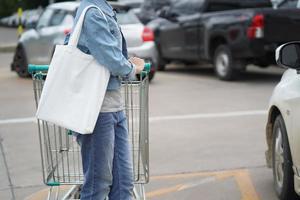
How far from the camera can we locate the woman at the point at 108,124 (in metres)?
3.37

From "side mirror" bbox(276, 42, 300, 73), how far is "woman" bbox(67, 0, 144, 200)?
1228 mm

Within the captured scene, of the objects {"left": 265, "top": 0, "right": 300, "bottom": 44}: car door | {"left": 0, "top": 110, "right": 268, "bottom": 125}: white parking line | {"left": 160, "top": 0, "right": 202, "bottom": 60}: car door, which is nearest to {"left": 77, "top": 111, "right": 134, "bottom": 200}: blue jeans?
{"left": 0, "top": 110, "right": 268, "bottom": 125}: white parking line

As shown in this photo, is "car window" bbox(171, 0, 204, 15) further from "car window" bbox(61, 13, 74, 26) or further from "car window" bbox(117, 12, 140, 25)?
"car window" bbox(61, 13, 74, 26)

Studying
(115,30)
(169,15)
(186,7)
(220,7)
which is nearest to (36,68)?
(115,30)

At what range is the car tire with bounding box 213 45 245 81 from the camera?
1212 centimetres

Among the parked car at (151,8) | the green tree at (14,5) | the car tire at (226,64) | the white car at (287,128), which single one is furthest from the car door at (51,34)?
the green tree at (14,5)

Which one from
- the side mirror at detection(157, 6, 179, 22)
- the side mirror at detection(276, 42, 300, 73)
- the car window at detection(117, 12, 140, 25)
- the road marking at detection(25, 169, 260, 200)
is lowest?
the road marking at detection(25, 169, 260, 200)

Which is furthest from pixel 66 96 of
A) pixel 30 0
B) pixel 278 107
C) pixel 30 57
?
pixel 30 0

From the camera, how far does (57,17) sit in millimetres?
12836

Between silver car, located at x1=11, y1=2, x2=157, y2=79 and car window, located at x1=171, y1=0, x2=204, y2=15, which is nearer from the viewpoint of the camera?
silver car, located at x1=11, y1=2, x2=157, y2=79

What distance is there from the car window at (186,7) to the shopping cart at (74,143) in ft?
31.7

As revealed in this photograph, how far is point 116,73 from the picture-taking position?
344cm

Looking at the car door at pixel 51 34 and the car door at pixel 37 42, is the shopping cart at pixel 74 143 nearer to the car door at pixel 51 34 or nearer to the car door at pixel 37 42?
the car door at pixel 51 34

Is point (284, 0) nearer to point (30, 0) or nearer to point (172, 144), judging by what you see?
point (172, 144)
